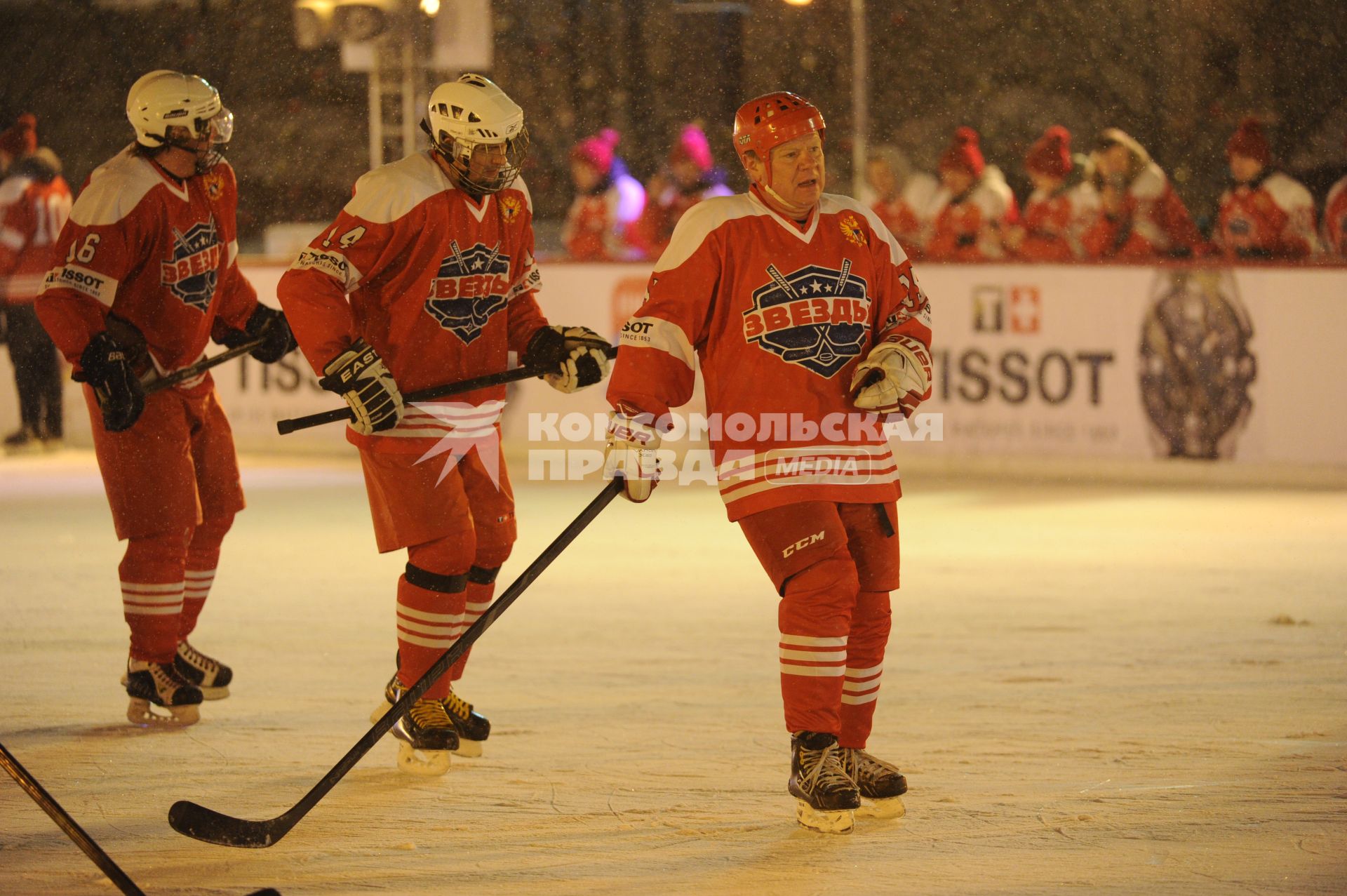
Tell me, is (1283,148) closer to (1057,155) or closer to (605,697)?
(1057,155)

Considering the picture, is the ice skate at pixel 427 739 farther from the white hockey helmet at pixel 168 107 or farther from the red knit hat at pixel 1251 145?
the red knit hat at pixel 1251 145

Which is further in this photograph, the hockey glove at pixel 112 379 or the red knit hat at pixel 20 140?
the red knit hat at pixel 20 140

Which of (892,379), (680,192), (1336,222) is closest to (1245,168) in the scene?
(1336,222)

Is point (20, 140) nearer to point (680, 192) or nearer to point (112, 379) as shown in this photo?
point (680, 192)

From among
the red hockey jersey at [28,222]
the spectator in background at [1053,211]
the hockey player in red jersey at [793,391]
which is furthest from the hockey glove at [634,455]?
the red hockey jersey at [28,222]

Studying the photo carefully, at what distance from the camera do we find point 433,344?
15.0 feet

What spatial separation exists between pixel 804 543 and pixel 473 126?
4.53 feet

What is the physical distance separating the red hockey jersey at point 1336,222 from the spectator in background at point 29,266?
7.94 metres

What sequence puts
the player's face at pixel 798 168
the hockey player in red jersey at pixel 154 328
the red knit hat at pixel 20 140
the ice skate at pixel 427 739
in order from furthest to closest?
the red knit hat at pixel 20 140 → the hockey player in red jersey at pixel 154 328 → the ice skate at pixel 427 739 → the player's face at pixel 798 168

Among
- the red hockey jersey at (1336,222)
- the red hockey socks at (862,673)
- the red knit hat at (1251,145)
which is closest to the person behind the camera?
the red hockey socks at (862,673)

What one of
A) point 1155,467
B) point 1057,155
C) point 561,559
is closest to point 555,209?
point 1057,155

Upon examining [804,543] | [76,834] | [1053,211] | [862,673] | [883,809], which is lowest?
[883,809]

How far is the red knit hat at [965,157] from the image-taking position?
10.9 metres

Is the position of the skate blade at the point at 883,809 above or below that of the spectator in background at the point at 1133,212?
below
